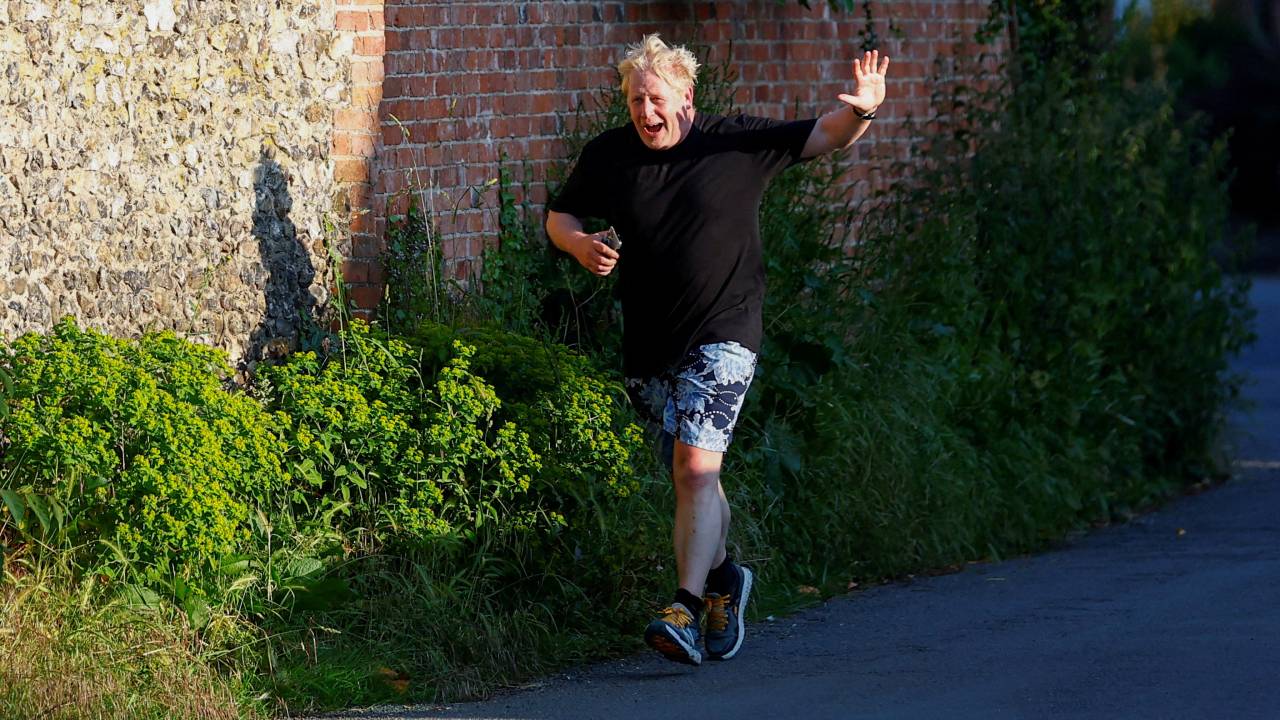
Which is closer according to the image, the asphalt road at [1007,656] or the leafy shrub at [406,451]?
the asphalt road at [1007,656]

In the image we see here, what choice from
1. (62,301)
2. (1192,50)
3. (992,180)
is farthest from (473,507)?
(1192,50)

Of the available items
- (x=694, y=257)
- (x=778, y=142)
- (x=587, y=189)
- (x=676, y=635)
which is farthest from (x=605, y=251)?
(x=676, y=635)

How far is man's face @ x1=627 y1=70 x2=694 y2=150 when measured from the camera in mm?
5949

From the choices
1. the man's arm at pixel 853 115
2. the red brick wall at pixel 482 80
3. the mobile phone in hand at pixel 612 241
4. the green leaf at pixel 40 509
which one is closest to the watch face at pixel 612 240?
the mobile phone in hand at pixel 612 241

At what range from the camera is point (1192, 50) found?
36094 millimetres

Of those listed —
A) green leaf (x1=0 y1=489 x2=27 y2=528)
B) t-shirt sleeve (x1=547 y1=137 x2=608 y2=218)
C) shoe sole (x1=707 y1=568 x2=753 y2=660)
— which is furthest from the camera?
t-shirt sleeve (x1=547 y1=137 x2=608 y2=218)

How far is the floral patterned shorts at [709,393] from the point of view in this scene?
592cm

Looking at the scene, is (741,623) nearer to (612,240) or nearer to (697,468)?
(697,468)

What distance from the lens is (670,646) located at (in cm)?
568

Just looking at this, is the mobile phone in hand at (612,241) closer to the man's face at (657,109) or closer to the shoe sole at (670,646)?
the man's face at (657,109)

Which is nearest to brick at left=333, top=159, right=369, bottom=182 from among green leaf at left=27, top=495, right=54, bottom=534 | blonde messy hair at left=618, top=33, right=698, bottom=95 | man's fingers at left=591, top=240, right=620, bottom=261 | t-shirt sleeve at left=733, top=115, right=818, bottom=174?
blonde messy hair at left=618, top=33, right=698, bottom=95

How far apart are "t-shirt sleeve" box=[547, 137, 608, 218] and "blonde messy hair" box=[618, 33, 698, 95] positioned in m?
0.27

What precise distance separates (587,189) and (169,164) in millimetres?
1396

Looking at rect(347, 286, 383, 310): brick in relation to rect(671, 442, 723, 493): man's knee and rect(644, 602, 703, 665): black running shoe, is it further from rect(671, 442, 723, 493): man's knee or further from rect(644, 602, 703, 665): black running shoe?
rect(644, 602, 703, 665): black running shoe
